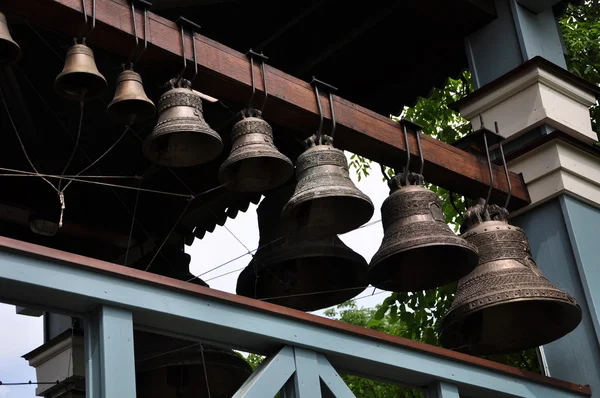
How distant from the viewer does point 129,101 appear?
4.32m

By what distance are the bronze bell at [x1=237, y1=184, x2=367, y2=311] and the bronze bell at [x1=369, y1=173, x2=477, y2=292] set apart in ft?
1.61

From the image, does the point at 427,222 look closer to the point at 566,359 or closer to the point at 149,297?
the point at 566,359

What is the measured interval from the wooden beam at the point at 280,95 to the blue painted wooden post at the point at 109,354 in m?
1.21

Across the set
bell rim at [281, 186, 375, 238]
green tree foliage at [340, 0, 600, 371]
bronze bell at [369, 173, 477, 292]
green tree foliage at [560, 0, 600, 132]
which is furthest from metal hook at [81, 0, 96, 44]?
green tree foliage at [560, 0, 600, 132]

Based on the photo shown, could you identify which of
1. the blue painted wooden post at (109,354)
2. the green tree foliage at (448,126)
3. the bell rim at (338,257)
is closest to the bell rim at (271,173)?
the bell rim at (338,257)

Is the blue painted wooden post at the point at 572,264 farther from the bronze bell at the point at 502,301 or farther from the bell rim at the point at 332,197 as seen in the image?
the bell rim at the point at 332,197

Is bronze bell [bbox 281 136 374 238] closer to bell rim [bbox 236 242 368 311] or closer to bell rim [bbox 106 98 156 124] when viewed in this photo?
bell rim [bbox 236 242 368 311]

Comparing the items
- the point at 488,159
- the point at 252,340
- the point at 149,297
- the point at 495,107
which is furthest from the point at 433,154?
the point at 149,297

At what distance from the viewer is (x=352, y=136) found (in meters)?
4.92

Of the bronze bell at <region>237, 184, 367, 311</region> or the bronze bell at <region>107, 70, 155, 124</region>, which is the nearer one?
the bronze bell at <region>107, 70, 155, 124</region>

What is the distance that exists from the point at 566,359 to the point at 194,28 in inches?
88.2

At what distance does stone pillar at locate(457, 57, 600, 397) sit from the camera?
510 centimetres

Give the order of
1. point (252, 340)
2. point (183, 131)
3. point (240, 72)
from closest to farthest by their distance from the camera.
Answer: point (252, 340) < point (183, 131) < point (240, 72)

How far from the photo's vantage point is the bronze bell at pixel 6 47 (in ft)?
13.3
